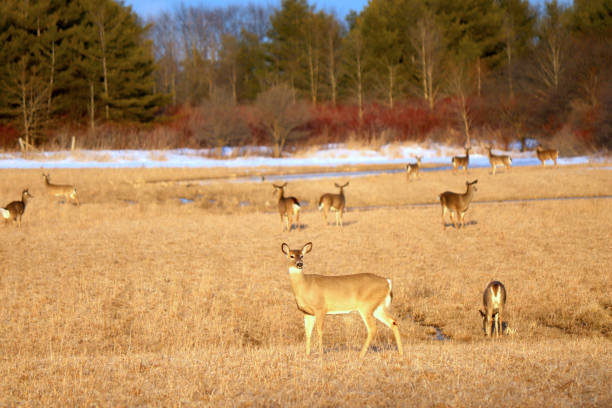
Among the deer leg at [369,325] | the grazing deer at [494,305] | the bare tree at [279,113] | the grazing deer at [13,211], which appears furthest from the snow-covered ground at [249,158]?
the deer leg at [369,325]

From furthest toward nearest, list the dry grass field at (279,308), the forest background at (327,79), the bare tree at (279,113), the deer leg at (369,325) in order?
1. the bare tree at (279,113)
2. the forest background at (327,79)
3. the deer leg at (369,325)
4. the dry grass field at (279,308)

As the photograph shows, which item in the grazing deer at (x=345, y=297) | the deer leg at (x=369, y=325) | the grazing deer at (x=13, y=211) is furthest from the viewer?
the grazing deer at (x=13, y=211)

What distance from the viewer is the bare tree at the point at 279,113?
4681 centimetres

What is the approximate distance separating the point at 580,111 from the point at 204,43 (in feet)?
175

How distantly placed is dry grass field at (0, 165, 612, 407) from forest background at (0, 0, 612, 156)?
79.1 ft

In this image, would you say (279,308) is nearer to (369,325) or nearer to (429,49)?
(369,325)

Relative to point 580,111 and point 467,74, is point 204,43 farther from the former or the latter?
point 580,111

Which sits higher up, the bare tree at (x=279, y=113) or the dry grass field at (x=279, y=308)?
the bare tree at (x=279, y=113)

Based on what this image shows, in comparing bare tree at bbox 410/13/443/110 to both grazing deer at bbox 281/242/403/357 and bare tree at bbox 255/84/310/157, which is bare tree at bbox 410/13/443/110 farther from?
grazing deer at bbox 281/242/403/357

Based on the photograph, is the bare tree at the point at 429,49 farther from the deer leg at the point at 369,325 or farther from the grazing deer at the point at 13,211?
the deer leg at the point at 369,325

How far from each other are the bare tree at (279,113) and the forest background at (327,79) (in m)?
0.11

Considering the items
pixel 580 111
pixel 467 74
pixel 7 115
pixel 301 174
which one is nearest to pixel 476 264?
pixel 301 174

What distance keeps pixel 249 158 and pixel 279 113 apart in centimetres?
605

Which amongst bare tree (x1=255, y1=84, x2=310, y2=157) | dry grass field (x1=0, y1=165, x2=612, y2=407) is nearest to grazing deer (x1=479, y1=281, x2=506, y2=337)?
dry grass field (x1=0, y1=165, x2=612, y2=407)
